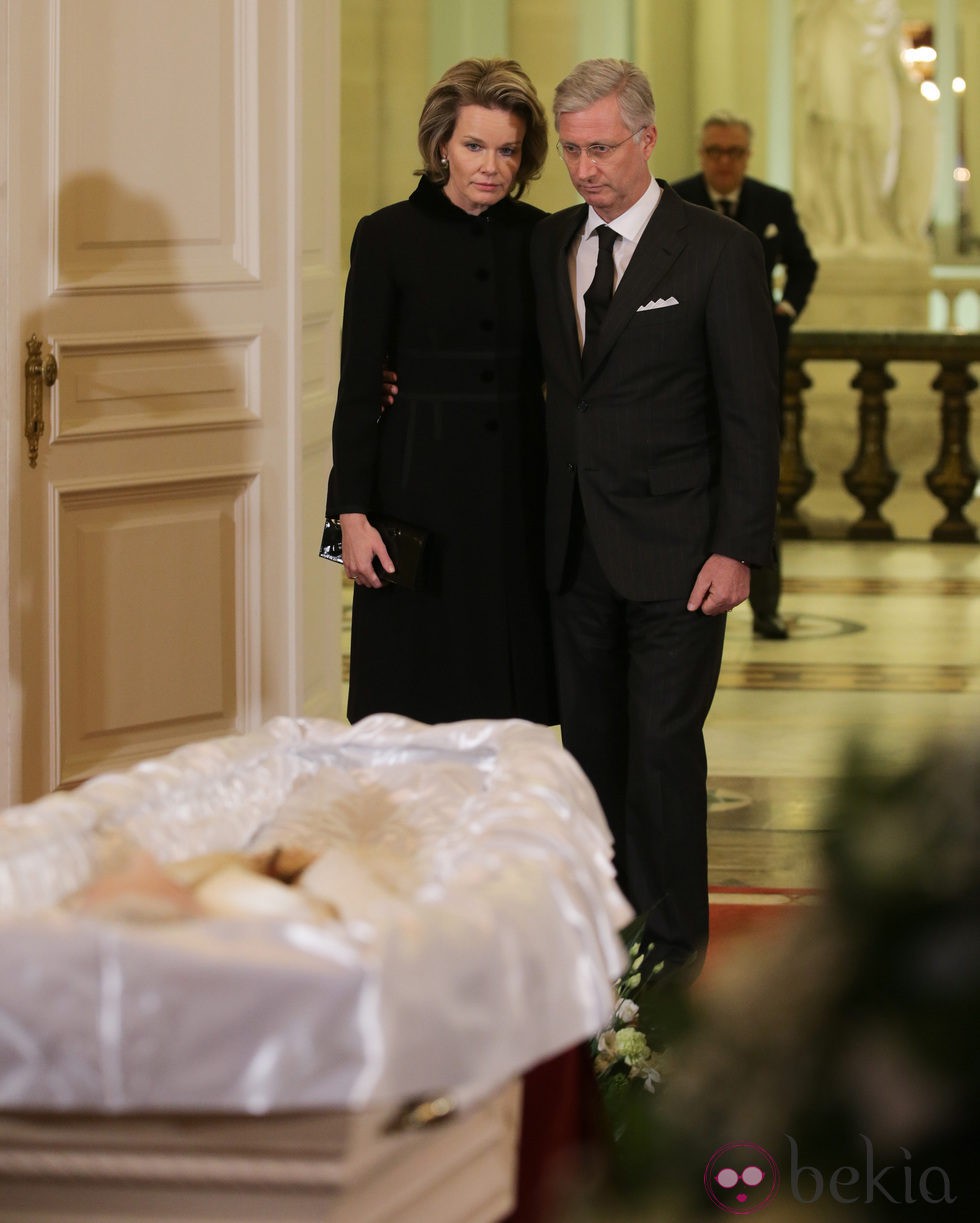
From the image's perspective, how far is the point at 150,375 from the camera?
4.37 meters

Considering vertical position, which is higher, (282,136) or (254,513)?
(282,136)

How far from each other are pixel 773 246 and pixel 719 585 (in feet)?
13.9

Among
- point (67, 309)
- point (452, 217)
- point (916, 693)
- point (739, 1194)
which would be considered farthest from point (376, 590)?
point (916, 693)

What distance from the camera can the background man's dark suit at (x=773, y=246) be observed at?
7.09m

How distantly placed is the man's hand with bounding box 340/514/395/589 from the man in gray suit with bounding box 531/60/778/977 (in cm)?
30

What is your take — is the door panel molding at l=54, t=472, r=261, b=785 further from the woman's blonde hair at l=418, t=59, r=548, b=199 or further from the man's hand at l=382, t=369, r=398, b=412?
the woman's blonde hair at l=418, t=59, r=548, b=199

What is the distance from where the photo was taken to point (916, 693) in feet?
20.5

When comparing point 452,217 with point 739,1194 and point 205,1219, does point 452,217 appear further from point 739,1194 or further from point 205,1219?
point 739,1194

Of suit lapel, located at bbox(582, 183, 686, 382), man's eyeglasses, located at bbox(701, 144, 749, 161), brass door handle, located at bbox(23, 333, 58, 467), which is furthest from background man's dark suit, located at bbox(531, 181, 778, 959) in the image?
man's eyeglasses, located at bbox(701, 144, 749, 161)

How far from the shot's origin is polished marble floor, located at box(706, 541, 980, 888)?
466 cm

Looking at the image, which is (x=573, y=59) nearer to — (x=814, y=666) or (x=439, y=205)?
(x=814, y=666)

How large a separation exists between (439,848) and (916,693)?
183 inches

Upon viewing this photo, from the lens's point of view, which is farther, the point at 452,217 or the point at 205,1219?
the point at 452,217

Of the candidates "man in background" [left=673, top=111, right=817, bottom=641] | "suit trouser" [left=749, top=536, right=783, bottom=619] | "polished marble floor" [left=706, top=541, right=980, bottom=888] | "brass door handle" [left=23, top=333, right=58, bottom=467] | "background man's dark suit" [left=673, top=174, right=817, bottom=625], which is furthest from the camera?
"suit trouser" [left=749, top=536, right=783, bottom=619]
